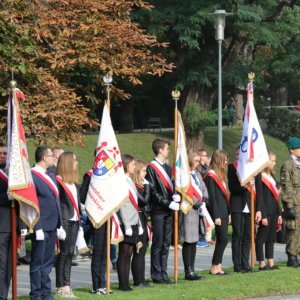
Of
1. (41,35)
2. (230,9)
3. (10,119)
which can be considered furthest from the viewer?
(230,9)

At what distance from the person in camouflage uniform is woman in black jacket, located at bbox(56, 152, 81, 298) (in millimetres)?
4655

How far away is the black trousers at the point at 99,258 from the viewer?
13406 mm

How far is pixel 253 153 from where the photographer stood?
16.2m

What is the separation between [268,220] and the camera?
1650cm

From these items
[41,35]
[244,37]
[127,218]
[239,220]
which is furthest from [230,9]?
[127,218]

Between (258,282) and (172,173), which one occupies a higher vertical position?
(172,173)

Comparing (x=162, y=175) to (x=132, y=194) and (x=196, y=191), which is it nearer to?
(x=196, y=191)

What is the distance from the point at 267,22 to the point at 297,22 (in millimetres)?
1009

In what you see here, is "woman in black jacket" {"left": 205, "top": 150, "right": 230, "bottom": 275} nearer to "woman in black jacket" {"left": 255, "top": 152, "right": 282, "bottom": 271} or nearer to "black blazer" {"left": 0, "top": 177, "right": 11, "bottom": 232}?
"woman in black jacket" {"left": 255, "top": 152, "right": 282, "bottom": 271}

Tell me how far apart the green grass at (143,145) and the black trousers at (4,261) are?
20091mm

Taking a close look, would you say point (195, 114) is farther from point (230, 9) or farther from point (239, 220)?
point (239, 220)

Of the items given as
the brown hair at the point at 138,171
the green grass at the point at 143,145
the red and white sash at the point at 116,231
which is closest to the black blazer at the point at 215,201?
the brown hair at the point at 138,171

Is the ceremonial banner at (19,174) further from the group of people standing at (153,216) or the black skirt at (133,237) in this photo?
the black skirt at (133,237)

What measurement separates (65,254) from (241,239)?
3.90 meters
